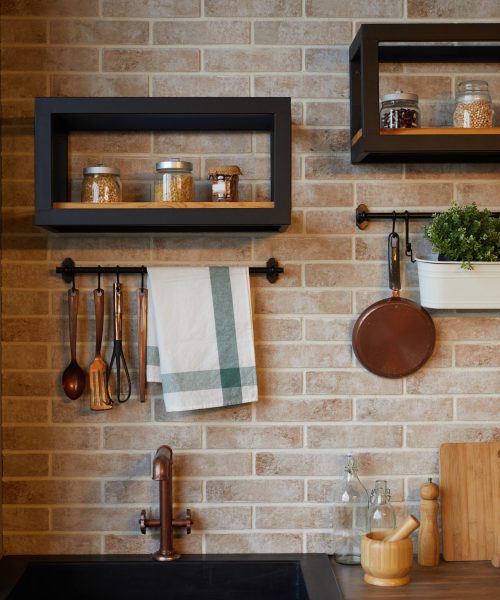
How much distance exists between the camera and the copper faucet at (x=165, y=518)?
1.78m

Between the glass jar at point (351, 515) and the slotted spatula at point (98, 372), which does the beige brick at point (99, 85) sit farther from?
the glass jar at point (351, 515)

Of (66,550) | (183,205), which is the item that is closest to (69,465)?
(66,550)

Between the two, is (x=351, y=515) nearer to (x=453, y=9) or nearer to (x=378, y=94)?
(x=378, y=94)

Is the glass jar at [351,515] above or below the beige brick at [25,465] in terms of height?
below

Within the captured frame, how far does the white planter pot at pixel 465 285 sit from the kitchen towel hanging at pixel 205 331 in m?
0.45

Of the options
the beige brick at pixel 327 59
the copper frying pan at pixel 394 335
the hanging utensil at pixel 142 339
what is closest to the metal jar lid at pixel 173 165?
the hanging utensil at pixel 142 339

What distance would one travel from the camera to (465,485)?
6.22ft

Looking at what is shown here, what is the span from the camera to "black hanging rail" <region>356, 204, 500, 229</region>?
1.89 metres

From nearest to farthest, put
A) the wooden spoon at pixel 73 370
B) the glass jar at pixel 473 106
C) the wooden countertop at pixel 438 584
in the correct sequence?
the wooden countertop at pixel 438 584 < the glass jar at pixel 473 106 < the wooden spoon at pixel 73 370

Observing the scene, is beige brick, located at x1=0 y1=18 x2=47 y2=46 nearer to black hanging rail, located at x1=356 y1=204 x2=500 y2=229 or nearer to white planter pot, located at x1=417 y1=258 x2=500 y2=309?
black hanging rail, located at x1=356 y1=204 x2=500 y2=229

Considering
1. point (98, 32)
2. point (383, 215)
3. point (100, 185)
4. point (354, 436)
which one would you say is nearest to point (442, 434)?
point (354, 436)

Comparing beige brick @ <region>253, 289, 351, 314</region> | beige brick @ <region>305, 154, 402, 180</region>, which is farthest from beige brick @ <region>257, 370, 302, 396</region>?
beige brick @ <region>305, 154, 402, 180</region>

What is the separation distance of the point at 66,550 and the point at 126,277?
70 cm

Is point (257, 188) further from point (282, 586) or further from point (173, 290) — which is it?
point (282, 586)
